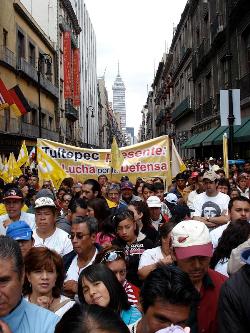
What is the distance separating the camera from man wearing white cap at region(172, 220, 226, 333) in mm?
3109

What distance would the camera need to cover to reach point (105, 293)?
3.28m

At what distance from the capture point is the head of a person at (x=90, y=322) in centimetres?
199

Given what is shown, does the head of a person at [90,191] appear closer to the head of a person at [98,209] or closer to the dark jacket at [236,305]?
the head of a person at [98,209]

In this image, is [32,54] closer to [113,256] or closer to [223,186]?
[223,186]

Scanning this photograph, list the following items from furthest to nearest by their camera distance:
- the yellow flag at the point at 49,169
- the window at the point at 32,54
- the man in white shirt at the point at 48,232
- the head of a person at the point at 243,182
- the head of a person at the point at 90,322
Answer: the window at the point at 32,54 → the yellow flag at the point at 49,169 → the head of a person at the point at 243,182 → the man in white shirt at the point at 48,232 → the head of a person at the point at 90,322

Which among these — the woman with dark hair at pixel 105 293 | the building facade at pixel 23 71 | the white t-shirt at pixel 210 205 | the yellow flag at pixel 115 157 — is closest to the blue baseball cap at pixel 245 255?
the woman with dark hair at pixel 105 293

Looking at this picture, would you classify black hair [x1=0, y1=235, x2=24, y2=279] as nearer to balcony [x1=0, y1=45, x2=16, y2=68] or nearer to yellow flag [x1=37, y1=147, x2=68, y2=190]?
yellow flag [x1=37, y1=147, x2=68, y2=190]

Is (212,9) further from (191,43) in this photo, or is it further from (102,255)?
(102,255)

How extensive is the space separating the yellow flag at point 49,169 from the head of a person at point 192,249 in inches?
343

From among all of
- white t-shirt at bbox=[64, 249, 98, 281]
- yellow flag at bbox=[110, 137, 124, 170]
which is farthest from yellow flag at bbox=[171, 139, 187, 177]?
white t-shirt at bbox=[64, 249, 98, 281]

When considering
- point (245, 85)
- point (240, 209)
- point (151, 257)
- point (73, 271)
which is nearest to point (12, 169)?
point (240, 209)

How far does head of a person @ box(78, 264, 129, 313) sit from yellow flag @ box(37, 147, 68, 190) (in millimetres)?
8627

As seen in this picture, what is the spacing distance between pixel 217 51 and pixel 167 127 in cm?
4462

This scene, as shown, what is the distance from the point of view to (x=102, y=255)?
4016 millimetres
